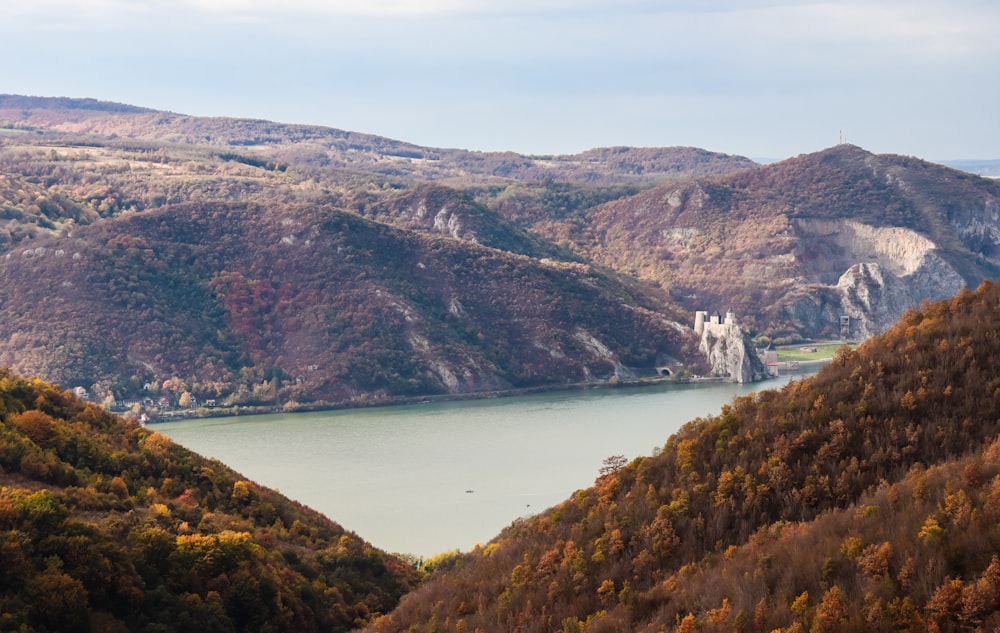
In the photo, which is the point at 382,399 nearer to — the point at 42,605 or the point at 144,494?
the point at 144,494

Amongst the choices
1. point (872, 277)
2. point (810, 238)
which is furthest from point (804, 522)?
point (810, 238)

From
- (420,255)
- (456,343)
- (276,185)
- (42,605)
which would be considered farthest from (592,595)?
(276,185)

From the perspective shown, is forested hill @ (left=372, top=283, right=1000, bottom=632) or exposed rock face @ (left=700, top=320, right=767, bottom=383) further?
exposed rock face @ (left=700, top=320, right=767, bottom=383)

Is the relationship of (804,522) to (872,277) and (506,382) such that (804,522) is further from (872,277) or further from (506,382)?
(872,277)

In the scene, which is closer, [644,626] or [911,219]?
[644,626]

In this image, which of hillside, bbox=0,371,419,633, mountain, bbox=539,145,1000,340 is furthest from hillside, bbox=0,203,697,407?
hillside, bbox=0,371,419,633

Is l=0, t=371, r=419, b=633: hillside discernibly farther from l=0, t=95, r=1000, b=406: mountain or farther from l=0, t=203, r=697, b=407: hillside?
l=0, t=95, r=1000, b=406: mountain
